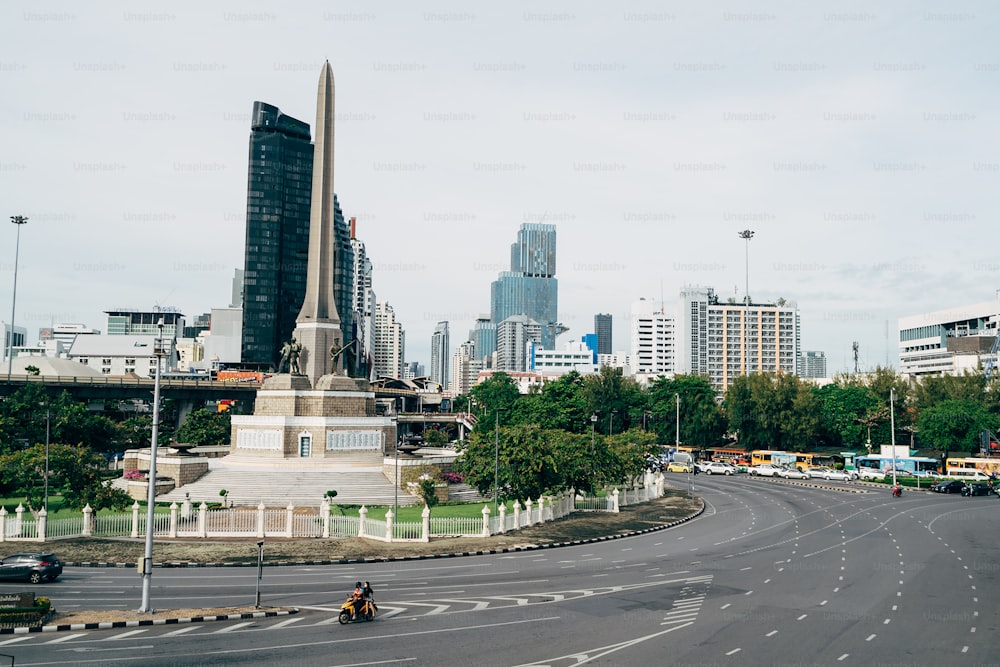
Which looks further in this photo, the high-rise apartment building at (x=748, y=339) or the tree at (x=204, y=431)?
the high-rise apartment building at (x=748, y=339)

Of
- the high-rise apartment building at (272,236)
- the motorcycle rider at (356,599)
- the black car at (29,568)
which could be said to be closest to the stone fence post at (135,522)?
the black car at (29,568)

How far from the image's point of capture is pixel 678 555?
33.9 metres

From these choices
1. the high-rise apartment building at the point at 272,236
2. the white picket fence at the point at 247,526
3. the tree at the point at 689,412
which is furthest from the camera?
the high-rise apartment building at the point at 272,236

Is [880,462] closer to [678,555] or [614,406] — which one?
[614,406]

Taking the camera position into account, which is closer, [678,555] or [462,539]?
[678,555]

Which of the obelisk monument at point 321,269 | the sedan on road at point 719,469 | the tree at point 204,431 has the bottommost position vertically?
the sedan on road at point 719,469

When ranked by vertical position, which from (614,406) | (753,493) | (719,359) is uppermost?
(719,359)

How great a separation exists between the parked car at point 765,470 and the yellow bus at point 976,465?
16.1 metres

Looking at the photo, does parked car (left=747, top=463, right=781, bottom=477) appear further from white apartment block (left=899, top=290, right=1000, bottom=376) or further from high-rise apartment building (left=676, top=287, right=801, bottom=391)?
high-rise apartment building (left=676, top=287, right=801, bottom=391)

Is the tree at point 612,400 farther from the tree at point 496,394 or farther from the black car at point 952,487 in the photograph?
the black car at point 952,487

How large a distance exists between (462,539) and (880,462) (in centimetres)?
5849

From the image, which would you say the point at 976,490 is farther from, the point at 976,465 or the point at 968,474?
the point at 976,465

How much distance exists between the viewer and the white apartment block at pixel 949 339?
5192 inches

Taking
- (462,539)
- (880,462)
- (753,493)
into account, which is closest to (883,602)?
(462,539)
